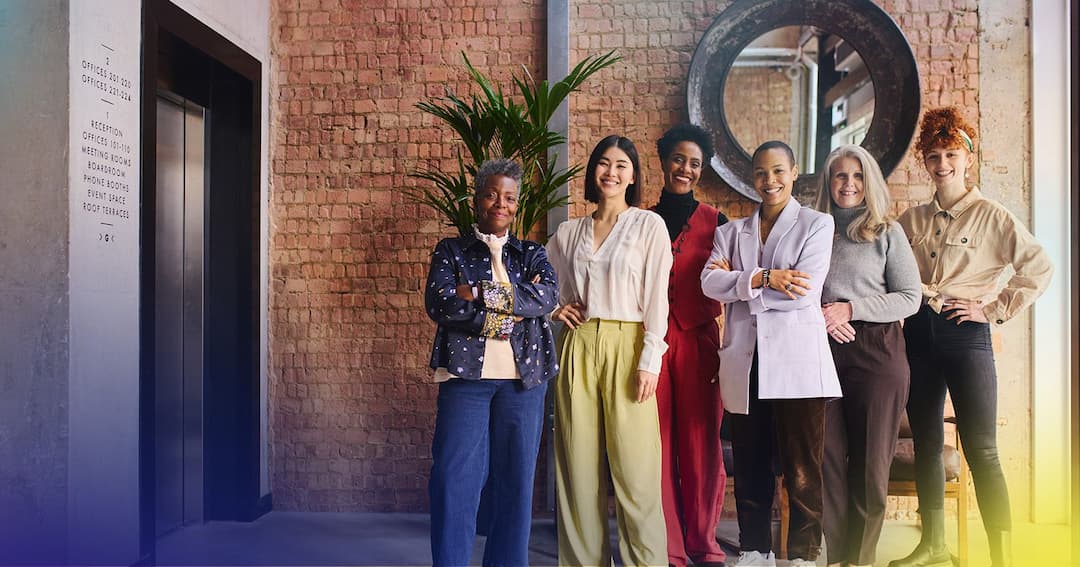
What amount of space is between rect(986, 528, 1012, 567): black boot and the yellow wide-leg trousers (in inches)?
56.9

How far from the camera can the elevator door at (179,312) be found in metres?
3.92

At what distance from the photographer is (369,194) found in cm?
448

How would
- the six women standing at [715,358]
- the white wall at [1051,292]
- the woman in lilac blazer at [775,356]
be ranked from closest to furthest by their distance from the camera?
the six women standing at [715,358]
the woman in lilac blazer at [775,356]
the white wall at [1051,292]

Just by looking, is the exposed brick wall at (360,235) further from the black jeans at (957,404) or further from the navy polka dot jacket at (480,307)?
the black jeans at (957,404)

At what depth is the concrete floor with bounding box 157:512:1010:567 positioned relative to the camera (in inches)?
142

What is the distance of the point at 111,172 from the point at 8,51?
1.72 ft

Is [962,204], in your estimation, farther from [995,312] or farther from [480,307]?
[480,307]

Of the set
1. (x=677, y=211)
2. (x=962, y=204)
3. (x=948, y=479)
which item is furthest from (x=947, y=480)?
(x=677, y=211)

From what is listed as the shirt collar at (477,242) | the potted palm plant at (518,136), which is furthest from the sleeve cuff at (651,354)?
the potted palm plant at (518,136)

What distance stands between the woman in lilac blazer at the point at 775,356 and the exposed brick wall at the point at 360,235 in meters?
1.73

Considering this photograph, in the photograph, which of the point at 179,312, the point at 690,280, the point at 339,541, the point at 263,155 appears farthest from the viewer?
the point at 263,155

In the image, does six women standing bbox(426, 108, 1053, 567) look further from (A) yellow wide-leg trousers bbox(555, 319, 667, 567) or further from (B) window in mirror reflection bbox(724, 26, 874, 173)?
(B) window in mirror reflection bbox(724, 26, 874, 173)

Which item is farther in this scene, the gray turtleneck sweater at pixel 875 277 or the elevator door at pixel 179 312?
the elevator door at pixel 179 312

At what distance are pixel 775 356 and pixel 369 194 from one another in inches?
96.9
